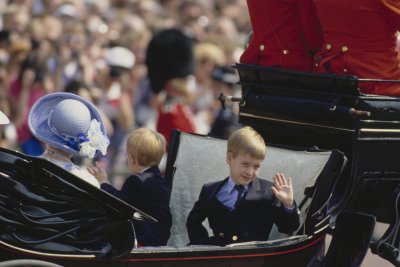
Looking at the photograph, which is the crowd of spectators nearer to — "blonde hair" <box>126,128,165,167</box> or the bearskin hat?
the bearskin hat

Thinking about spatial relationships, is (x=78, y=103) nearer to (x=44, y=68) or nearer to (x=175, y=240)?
(x=175, y=240)

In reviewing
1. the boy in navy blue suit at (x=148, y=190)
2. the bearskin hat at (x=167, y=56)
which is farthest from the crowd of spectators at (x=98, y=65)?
the boy in navy blue suit at (x=148, y=190)

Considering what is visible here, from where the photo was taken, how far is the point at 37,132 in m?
5.31

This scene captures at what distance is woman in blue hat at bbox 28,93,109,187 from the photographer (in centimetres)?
527

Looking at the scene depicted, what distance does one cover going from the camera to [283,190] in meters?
5.35

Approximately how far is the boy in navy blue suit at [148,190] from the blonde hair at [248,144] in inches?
16.3

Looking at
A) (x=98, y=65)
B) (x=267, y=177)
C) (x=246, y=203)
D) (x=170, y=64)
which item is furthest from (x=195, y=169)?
(x=98, y=65)

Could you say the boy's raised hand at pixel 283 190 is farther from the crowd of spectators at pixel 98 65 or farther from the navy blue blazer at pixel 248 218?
the crowd of spectators at pixel 98 65

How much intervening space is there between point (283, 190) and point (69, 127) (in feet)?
3.31

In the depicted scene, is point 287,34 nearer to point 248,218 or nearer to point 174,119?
point 248,218

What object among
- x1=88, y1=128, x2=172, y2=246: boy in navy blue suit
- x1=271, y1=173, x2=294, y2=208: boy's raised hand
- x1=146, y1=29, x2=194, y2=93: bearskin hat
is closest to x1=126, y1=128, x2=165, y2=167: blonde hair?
x1=88, y1=128, x2=172, y2=246: boy in navy blue suit

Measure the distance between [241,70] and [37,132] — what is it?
1224mm

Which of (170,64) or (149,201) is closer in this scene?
(149,201)

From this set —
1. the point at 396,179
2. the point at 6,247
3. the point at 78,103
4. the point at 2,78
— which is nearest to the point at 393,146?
the point at 396,179
